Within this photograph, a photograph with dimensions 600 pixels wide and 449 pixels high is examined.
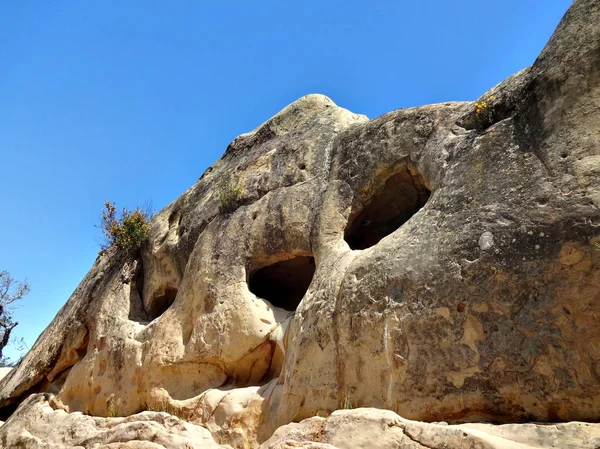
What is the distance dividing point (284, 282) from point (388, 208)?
→ 2.67 metres

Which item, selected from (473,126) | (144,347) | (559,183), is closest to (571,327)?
(559,183)

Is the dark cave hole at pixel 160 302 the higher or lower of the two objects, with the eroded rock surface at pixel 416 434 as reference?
higher

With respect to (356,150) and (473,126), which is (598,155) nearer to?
(473,126)

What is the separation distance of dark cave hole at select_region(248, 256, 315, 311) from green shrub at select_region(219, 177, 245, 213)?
4.07 ft

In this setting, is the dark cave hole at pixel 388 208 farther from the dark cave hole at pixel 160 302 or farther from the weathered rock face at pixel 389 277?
the dark cave hole at pixel 160 302

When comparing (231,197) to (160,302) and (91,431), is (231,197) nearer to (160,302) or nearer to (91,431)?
(160,302)

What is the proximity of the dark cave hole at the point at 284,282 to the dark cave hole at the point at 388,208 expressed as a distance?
48.2 inches

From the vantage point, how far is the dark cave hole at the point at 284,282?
9.94 metres

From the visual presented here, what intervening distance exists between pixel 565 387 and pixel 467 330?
38.5 inches

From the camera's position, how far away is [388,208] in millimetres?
8641

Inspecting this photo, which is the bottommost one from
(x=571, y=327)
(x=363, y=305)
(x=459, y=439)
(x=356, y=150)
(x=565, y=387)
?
(x=459, y=439)

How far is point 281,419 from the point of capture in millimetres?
6672

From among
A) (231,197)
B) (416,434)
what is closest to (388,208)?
(231,197)

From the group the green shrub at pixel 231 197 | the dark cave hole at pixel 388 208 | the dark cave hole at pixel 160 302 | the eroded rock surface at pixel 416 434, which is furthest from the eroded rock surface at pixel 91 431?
the green shrub at pixel 231 197
